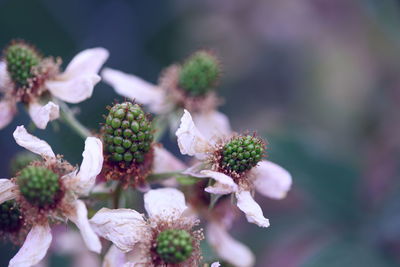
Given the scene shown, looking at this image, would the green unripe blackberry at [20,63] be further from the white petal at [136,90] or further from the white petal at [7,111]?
the white petal at [136,90]

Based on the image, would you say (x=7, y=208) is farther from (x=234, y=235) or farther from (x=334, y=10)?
(x=334, y=10)

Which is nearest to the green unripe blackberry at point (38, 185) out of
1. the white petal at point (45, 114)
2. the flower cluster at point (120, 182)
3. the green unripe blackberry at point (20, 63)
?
the flower cluster at point (120, 182)

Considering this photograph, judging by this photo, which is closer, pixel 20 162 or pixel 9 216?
pixel 9 216

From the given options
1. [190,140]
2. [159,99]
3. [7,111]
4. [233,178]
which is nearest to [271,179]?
[233,178]

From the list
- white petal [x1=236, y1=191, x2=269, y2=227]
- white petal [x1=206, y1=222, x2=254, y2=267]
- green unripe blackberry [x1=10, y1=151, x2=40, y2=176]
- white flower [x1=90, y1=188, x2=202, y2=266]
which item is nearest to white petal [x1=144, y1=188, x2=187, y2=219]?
white flower [x1=90, y1=188, x2=202, y2=266]

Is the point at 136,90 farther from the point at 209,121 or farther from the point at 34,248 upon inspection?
the point at 34,248
